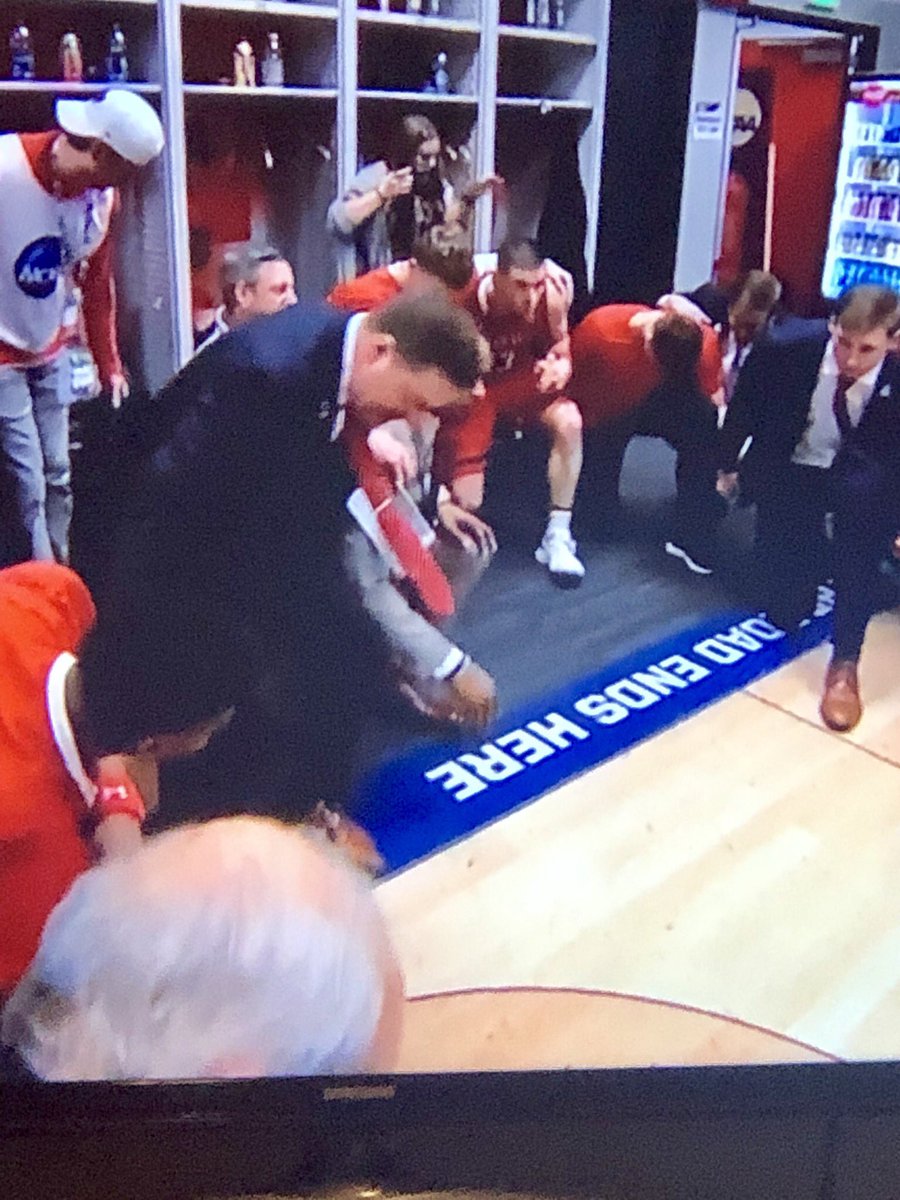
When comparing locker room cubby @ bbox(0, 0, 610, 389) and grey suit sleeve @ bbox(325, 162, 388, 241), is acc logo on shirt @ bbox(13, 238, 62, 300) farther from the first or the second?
grey suit sleeve @ bbox(325, 162, 388, 241)

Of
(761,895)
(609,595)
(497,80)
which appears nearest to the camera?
(497,80)

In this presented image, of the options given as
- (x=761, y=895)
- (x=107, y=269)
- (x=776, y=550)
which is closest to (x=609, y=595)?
(x=776, y=550)

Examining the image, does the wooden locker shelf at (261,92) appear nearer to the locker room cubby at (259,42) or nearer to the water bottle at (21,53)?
the locker room cubby at (259,42)

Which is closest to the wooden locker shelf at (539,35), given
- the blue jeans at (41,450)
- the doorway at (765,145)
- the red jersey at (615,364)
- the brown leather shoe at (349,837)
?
the doorway at (765,145)

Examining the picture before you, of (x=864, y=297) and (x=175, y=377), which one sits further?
(x=864, y=297)

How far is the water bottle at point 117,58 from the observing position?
2.71 ft

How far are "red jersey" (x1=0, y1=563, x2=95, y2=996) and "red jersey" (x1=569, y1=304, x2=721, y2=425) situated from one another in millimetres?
506

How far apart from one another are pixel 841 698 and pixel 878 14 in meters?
0.66

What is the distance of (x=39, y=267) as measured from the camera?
85 cm

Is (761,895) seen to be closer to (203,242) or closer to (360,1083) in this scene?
(360,1083)

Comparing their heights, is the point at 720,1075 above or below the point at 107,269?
below

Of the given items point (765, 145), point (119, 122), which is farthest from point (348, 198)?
point (765, 145)

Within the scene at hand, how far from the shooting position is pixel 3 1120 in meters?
0.84

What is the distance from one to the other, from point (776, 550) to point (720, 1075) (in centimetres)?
58
